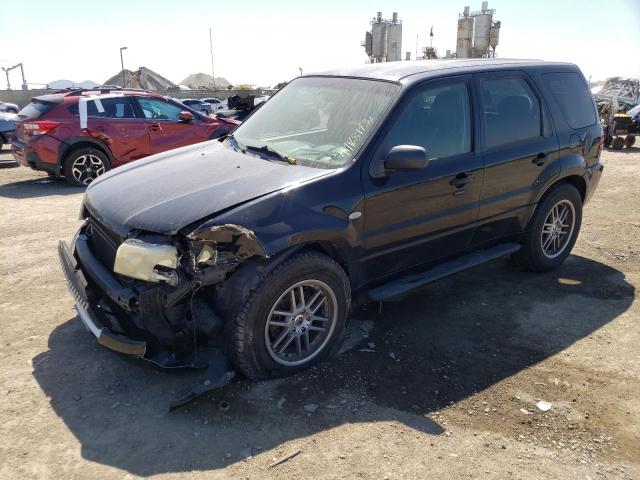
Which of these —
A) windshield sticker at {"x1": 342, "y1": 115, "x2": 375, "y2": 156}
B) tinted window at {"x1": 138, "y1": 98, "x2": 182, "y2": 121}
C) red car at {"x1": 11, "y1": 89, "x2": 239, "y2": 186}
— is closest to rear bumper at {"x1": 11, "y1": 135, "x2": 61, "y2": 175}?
red car at {"x1": 11, "y1": 89, "x2": 239, "y2": 186}

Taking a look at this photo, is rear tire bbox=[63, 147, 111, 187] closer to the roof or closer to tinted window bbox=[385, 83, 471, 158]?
the roof

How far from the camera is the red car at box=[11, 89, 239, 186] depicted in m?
8.84

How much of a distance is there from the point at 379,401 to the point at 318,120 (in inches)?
81.8

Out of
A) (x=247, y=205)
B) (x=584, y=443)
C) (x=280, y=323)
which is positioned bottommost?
(x=584, y=443)

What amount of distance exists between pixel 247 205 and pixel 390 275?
133 centimetres

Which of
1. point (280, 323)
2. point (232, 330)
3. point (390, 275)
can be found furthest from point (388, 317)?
point (232, 330)

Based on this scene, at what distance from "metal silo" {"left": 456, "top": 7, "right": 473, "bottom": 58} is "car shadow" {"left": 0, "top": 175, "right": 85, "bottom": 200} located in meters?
57.1

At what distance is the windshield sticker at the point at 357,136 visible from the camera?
3523 millimetres

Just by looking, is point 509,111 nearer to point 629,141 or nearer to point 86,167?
point 86,167

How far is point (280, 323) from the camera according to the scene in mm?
3266

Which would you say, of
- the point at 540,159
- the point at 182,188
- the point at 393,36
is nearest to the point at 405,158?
the point at 182,188

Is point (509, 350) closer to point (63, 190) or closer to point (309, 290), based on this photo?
point (309, 290)

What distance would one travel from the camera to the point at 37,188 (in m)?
9.27

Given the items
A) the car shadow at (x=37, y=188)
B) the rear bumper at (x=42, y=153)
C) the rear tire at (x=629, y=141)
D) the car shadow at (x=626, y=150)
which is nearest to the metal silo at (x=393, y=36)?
the rear tire at (x=629, y=141)
